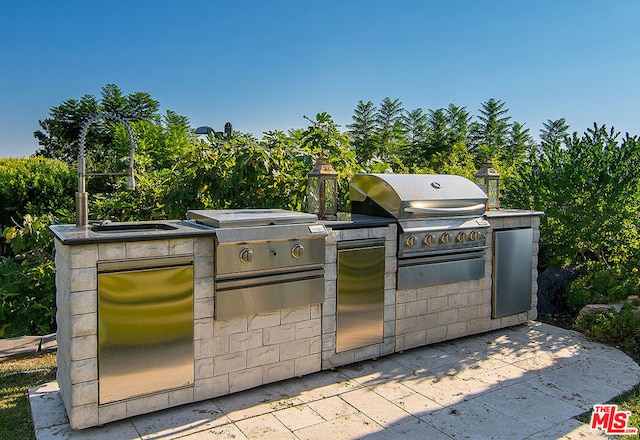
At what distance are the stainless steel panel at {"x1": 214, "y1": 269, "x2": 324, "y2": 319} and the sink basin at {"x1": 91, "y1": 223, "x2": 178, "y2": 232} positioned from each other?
0.55 metres

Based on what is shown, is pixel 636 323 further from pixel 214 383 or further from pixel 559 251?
pixel 214 383

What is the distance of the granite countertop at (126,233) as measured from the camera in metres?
2.46

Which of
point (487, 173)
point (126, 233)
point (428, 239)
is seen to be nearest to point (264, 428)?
point (126, 233)

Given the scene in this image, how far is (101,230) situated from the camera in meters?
3.07

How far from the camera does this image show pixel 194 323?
2.83 meters

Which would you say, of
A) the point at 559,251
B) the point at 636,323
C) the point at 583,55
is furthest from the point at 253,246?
the point at 583,55

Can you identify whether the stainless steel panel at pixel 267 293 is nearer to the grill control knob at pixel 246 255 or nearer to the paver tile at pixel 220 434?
the grill control knob at pixel 246 255

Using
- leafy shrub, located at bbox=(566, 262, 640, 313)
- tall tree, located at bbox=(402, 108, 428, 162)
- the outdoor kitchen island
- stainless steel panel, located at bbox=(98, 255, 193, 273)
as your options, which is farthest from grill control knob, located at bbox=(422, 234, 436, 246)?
tall tree, located at bbox=(402, 108, 428, 162)

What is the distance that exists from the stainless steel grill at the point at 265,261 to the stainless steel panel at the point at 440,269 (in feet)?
2.56

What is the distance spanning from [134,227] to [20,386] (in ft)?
4.21

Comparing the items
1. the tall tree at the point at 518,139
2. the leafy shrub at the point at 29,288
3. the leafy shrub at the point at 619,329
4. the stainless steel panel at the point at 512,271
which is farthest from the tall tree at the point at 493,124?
the leafy shrub at the point at 29,288

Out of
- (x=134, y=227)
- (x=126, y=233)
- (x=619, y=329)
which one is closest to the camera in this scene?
(x=126, y=233)

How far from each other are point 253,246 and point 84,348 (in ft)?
3.42

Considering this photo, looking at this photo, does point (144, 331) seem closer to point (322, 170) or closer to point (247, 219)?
point (247, 219)
